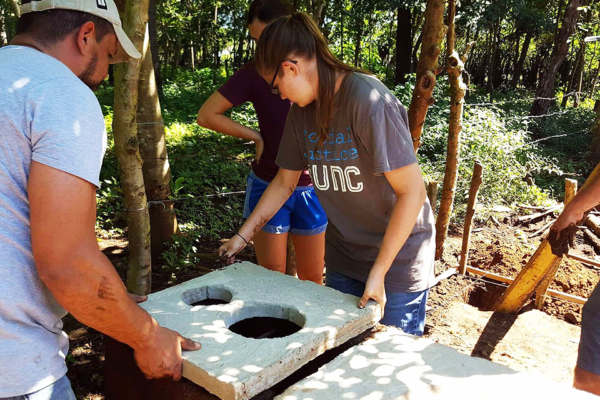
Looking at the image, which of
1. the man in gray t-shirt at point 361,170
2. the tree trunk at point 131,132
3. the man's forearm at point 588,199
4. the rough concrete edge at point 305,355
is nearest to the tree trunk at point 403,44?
the tree trunk at point 131,132

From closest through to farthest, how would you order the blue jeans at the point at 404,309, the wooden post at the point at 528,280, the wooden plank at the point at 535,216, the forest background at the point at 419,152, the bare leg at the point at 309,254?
the blue jeans at the point at 404,309 < the bare leg at the point at 309,254 < the wooden post at the point at 528,280 < the forest background at the point at 419,152 < the wooden plank at the point at 535,216

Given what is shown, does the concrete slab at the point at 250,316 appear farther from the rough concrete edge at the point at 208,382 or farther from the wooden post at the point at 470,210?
the wooden post at the point at 470,210

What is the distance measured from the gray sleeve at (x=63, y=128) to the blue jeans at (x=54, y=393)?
0.61 meters

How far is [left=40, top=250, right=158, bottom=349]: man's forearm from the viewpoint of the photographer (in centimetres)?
133

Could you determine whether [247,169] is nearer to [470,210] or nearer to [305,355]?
[470,210]

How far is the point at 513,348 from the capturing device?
4129 mm

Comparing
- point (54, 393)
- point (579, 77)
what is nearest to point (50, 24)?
point (54, 393)

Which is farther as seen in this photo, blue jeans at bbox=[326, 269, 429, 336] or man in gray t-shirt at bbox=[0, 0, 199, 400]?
blue jeans at bbox=[326, 269, 429, 336]

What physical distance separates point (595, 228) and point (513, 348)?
2904 mm

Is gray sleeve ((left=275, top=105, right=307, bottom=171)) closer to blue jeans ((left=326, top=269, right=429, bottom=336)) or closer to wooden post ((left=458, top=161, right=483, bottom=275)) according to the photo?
blue jeans ((left=326, top=269, right=429, bottom=336))

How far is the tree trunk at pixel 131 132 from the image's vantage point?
9.46 feet

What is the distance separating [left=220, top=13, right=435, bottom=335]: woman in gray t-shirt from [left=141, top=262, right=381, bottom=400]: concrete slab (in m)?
0.14

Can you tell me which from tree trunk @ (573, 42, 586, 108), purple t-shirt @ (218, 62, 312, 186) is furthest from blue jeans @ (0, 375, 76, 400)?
tree trunk @ (573, 42, 586, 108)

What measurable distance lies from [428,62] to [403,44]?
10.2 metres
